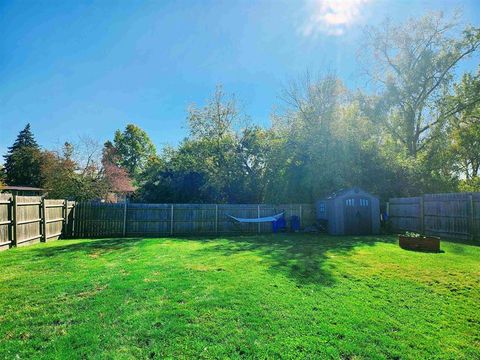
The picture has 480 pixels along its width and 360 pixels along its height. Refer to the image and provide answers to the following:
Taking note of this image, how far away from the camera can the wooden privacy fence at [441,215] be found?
9883 millimetres

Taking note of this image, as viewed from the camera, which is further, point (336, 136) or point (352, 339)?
point (336, 136)

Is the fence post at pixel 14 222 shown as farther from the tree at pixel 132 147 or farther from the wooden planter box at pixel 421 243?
the tree at pixel 132 147

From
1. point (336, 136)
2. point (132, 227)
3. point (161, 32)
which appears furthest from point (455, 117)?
point (132, 227)

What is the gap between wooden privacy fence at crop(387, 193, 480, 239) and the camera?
9.88 meters

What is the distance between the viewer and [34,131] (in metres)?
36.8

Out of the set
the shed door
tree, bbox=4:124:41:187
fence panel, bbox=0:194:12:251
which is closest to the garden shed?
the shed door

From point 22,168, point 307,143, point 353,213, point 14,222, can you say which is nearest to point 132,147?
point 22,168

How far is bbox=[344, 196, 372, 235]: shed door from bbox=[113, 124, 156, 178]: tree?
34.7 meters

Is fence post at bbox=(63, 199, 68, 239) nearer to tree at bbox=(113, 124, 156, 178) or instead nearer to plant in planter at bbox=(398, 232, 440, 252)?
plant in planter at bbox=(398, 232, 440, 252)

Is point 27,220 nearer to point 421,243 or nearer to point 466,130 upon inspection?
point 421,243

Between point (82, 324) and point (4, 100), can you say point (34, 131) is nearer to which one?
point (4, 100)

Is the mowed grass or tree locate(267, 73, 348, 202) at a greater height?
tree locate(267, 73, 348, 202)

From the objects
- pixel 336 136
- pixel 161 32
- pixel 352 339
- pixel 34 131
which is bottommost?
pixel 352 339

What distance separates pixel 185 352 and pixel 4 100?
1882 cm
